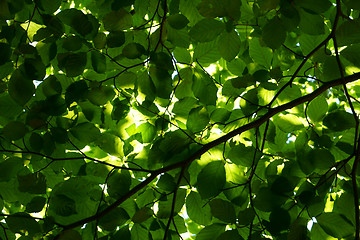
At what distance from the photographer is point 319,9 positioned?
4.69ft

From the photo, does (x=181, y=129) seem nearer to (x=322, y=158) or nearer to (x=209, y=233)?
(x=209, y=233)

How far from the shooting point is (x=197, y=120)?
187 centimetres

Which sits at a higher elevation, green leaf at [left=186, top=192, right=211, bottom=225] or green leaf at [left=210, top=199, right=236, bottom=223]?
green leaf at [left=186, top=192, right=211, bottom=225]

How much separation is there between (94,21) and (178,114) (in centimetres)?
68

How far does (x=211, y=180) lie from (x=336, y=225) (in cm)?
55

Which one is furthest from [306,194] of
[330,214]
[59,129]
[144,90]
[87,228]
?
[59,129]

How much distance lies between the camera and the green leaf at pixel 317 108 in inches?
73.5

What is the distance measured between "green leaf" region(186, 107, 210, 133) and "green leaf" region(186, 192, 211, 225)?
0.34 metres

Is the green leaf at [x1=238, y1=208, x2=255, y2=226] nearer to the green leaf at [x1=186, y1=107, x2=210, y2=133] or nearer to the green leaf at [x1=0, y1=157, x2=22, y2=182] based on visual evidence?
the green leaf at [x1=186, y1=107, x2=210, y2=133]

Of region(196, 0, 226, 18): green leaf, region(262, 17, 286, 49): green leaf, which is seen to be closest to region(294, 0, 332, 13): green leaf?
region(262, 17, 286, 49): green leaf

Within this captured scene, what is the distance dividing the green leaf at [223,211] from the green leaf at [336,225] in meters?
0.37

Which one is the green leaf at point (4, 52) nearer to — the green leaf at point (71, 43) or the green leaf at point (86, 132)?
the green leaf at point (71, 43)

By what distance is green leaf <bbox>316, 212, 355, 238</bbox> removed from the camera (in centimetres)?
150

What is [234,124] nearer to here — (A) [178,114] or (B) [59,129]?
(A) [178,114]
